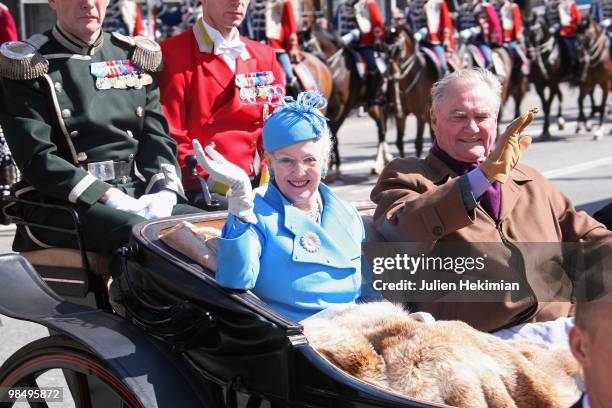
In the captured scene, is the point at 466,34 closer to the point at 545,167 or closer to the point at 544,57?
the point at 544,57

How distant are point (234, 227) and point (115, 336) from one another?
0.46 meters

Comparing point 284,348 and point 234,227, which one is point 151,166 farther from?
point 284,348

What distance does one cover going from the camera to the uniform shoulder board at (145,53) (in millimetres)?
3947

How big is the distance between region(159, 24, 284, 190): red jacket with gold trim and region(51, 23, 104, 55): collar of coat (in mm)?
391

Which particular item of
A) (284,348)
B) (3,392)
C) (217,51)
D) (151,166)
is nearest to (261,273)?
(284,348)

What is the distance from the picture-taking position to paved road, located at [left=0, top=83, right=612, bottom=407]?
18.9 ft

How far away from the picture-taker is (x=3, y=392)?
3.02 meters

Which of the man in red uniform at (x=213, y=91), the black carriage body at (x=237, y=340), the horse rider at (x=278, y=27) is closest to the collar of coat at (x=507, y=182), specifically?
the black carriage body at (x=237, y=340)

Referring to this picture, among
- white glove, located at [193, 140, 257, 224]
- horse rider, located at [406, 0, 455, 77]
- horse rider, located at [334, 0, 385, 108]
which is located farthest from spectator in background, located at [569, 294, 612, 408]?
horse rider, located at [406, 0, 455, 77]

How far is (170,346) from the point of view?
9.32 ft

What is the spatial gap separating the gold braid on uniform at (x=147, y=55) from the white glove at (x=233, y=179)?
1433mm

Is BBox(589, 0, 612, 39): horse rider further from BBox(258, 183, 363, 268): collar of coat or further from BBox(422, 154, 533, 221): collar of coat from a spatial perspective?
BBox(258, 183, 363, 268): collar of coat

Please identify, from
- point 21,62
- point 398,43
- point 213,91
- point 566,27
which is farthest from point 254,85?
point 566,27

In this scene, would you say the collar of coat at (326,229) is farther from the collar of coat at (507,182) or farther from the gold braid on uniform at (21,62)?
the gold braid on uniform at (21,62)
